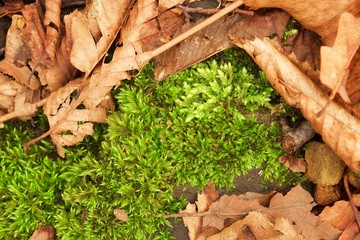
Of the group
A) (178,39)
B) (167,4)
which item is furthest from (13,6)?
(178,39)

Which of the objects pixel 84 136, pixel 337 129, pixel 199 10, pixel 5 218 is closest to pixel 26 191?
pixel 5 218

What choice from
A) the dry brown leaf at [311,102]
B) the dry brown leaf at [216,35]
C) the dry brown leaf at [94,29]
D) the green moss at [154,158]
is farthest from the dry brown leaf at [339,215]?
the dry brown leaf at [94,29]

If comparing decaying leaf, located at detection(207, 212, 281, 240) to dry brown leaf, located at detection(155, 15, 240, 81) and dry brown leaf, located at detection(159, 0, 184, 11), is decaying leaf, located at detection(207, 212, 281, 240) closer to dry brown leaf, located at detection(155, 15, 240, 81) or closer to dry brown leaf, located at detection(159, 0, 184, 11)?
dry brown leaf, located at detection(155, 15, 240, 81)

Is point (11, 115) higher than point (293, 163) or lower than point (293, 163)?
higher

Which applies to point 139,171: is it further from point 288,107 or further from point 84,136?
point 288,107

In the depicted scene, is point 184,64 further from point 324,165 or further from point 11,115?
point 11,115

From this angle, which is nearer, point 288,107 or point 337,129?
point 337,129
